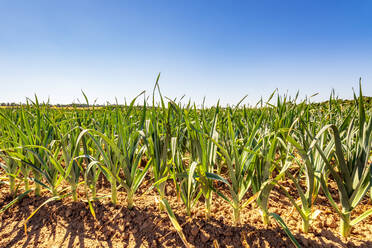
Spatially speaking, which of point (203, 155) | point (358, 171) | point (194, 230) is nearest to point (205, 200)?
point (194, 230)

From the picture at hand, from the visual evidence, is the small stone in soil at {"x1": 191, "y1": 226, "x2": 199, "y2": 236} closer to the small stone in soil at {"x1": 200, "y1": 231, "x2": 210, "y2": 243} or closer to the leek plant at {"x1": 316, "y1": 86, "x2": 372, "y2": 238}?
the small stone in soil at {"x1": 200, "y1": 231, "x2": 210, "y2": 243}

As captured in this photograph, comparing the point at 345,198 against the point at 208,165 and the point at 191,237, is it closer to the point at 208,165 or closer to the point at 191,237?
the point at 208,165

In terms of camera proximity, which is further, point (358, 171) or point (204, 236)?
point (204, 236)

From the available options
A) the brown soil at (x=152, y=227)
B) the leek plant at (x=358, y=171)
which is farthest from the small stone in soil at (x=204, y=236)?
the leek plant at (x=358, y=171)

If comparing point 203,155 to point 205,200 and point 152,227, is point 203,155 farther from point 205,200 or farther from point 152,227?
point 152,227

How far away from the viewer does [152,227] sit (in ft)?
3.44

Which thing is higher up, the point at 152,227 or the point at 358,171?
the point at 358,171

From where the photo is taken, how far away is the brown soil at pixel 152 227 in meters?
0.92

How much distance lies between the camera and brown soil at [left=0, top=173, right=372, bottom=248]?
923 millimetres

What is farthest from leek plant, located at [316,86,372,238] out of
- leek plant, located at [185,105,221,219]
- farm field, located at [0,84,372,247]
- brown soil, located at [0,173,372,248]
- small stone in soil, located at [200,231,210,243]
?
small stone in soil, located at [200,231,210,243]

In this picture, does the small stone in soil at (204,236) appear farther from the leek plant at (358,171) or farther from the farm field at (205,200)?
the leek plant at (358,171)

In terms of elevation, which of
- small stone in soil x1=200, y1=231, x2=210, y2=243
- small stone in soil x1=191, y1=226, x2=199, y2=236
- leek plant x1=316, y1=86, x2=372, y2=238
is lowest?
small stone in soil x1=200, y1=231, x2=210, y2=243

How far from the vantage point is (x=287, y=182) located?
1438 millimetres

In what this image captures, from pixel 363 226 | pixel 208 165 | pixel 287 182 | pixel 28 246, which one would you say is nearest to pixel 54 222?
pixel 28 246
